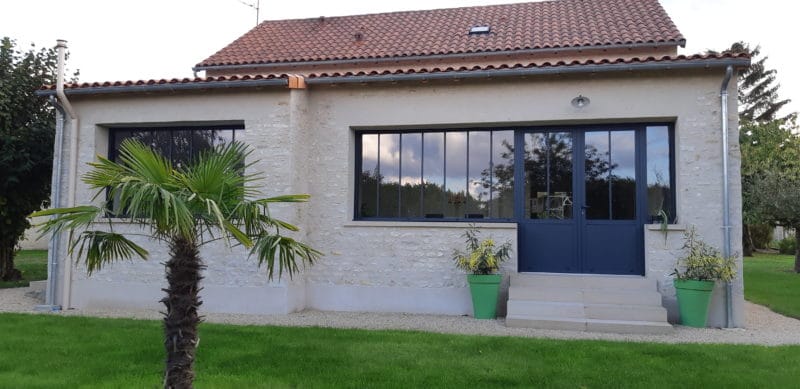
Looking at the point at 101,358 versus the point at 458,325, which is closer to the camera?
the point at 101,358

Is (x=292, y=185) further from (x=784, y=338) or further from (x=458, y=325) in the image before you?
(x=784, y=338)

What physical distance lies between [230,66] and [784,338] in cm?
1124

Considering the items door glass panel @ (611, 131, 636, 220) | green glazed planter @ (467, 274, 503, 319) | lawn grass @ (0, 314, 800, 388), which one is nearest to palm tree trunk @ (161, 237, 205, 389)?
lawn grass @ (0, 314, 800, 388)

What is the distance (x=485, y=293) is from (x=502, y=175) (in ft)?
6.38

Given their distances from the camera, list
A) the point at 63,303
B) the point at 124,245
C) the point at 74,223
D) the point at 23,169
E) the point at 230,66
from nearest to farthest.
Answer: the point at 74,223 → the point at 124,245 → the point at 63,303 → the point at 23,169 → the point at 230,66

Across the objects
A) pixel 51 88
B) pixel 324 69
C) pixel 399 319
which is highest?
pixel 324 69

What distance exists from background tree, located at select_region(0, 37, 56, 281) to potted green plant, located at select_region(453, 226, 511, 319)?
28.7 feet

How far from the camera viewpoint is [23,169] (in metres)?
10.3

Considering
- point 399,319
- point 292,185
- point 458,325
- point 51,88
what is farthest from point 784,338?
point 51,88

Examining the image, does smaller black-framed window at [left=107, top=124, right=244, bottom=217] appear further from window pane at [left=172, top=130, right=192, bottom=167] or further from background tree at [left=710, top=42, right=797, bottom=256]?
background tree at [left=710, top=42, right=797, bottom=256]

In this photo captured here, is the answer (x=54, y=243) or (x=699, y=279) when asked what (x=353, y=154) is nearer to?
(x=54, y=243)

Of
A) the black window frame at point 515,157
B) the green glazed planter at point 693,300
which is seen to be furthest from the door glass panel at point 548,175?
the green glazed planter at point 693,300

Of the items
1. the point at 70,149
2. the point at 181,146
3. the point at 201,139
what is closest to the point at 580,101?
the point at 201,139

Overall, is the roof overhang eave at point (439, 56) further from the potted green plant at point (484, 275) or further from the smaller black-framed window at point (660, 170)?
the potted green plant at point (484, 275)
